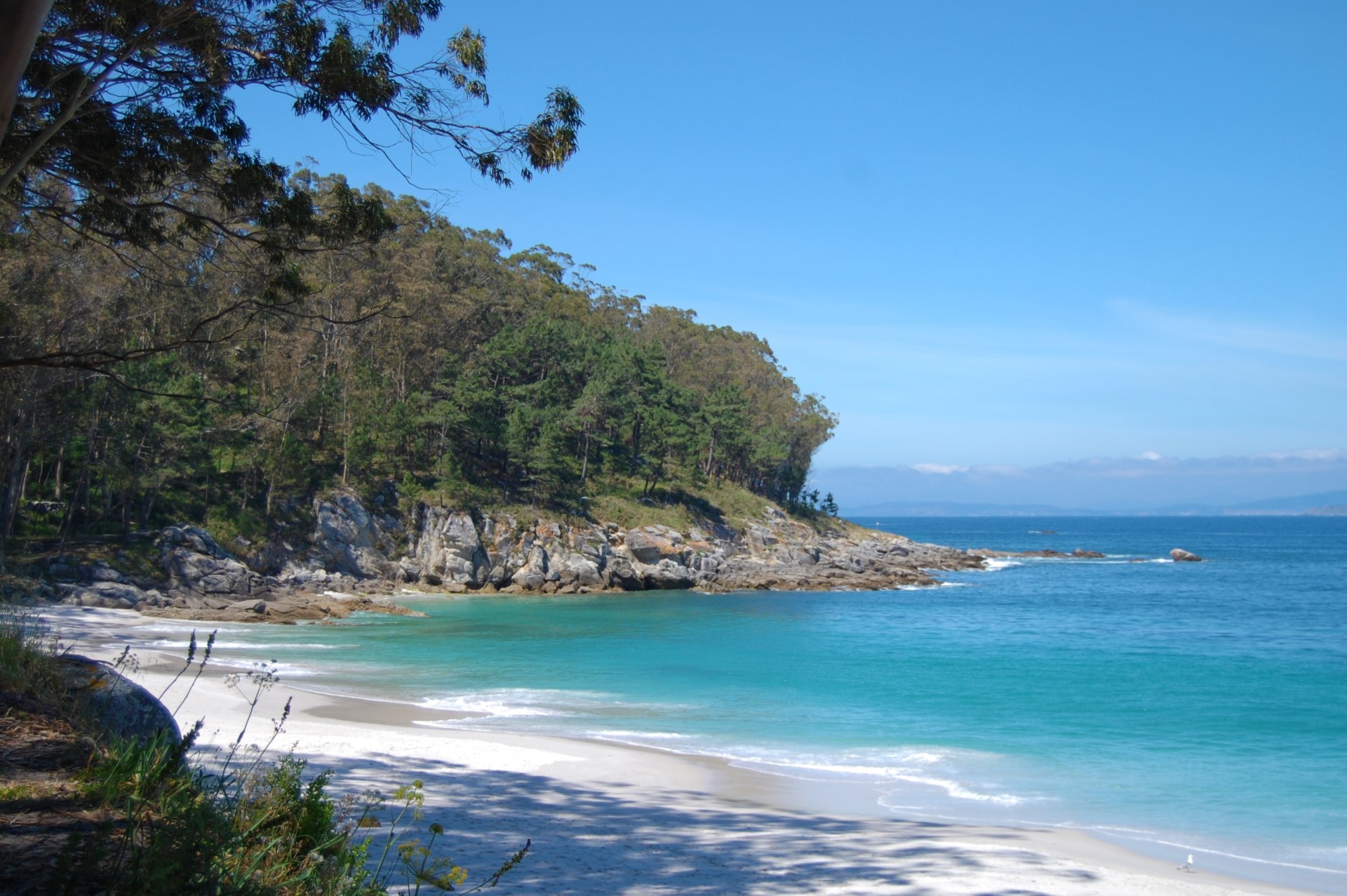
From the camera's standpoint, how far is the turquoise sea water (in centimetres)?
1269

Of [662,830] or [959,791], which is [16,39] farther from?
[959,791]

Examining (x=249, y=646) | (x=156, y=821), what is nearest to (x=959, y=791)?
(x=156, y=821)

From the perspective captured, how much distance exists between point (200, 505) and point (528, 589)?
46.4ft

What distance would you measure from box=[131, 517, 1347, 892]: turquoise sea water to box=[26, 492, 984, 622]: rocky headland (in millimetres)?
2880

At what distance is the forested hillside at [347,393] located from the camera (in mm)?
20891

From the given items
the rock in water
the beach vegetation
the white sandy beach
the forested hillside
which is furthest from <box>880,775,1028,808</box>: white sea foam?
the rock in water

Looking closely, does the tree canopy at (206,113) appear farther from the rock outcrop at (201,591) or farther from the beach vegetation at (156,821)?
the rock outcrop at (201,591)

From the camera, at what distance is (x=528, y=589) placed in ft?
142

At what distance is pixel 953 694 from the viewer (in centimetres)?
2106

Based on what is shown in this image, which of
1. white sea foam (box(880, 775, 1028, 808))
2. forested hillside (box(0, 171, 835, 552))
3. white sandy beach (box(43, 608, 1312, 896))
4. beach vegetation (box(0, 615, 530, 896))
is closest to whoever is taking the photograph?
beach vegetation (box(0, 615, 530, 896))

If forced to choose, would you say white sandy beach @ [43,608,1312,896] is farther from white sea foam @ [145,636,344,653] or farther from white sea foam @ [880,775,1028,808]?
white sea foam @ [145,636,344,653]

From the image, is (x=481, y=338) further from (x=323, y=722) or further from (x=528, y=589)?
(x=323, y=722)

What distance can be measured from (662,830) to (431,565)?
1329 inches

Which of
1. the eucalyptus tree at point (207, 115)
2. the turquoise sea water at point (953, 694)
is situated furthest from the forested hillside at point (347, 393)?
the turquoise sea water at point (953, 694)
